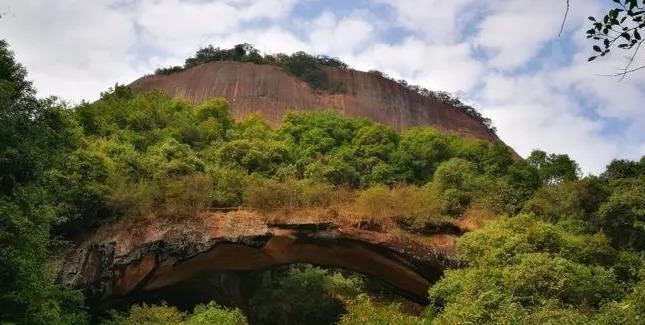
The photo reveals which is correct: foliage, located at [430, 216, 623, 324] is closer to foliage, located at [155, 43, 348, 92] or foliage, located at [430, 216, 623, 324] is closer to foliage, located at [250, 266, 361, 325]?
foliage, located at [250, 266, 361, 325]

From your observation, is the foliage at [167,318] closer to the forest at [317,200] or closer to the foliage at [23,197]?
the forest at [317,200]

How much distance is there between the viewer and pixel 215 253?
54.2 ft

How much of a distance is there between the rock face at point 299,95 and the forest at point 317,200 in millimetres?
5007

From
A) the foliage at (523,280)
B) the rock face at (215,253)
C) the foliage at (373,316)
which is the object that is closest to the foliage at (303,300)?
the rock face at (215,253)

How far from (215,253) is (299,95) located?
58.7 ft

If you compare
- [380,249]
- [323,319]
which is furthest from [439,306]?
[323,319]

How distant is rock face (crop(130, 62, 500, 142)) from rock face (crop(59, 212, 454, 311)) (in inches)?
590

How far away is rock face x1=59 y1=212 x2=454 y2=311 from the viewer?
1588 cm

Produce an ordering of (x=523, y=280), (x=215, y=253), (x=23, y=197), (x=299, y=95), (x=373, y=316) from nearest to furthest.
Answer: (x=23, y=197)
(x=523, y=280)
(x=373, y=316)
(x=215, y=253)
(x=299, y=95)

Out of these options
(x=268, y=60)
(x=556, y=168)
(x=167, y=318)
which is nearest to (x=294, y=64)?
(x=268, y=60)

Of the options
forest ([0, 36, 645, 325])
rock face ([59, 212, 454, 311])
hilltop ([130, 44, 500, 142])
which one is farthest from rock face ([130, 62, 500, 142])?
rock face ([59, 212, 454, 311])

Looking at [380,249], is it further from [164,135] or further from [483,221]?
[164,135]

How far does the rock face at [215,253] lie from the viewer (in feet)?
52.1

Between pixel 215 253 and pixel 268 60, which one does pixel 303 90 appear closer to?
pixel 268 60
